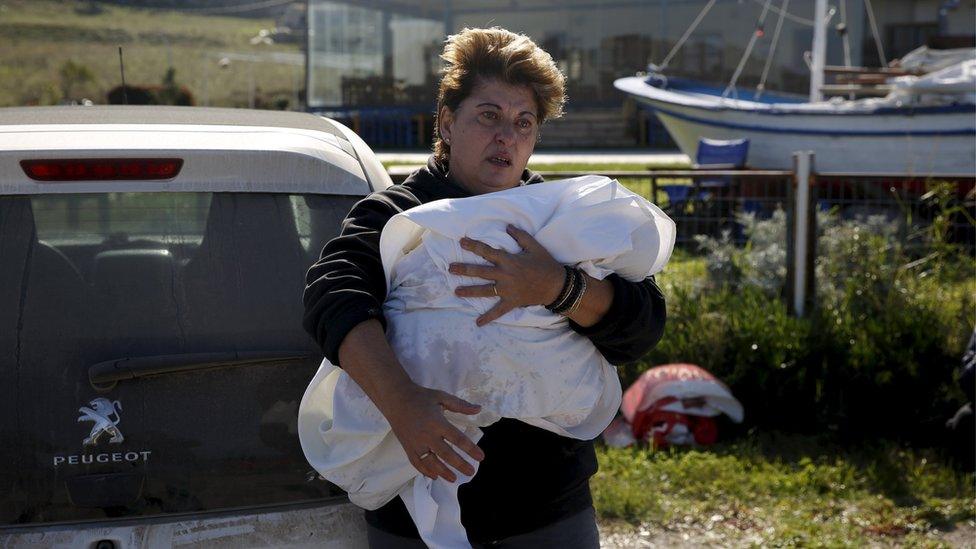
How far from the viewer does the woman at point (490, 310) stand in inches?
79.9

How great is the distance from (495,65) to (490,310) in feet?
1.99

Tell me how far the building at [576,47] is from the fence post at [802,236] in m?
20.1

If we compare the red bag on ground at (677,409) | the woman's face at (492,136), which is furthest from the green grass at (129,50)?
the woman's face at (492,136)

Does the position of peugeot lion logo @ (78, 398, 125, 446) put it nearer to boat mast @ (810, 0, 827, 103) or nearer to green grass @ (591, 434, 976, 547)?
green grass @ (591, 434, 976, 547)

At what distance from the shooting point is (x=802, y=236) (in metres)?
6.42

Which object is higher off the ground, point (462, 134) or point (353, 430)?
point (462, 134)

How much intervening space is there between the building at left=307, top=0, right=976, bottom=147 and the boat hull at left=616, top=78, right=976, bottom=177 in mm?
12469

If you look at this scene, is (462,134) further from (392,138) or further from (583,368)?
(392,138)

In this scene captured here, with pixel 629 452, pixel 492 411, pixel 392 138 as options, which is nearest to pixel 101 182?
pixel 492 411

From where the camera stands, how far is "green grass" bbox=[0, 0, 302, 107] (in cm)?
3297

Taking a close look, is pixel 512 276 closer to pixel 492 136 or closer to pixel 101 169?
pixel 492 136

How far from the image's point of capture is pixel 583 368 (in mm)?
2215

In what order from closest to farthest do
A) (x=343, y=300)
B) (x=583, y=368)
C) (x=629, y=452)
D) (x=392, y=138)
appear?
1. (x=343, y=300)
2. (x=583, y=368)
3. (x=629, y=452)
4. (x=392, y=138)

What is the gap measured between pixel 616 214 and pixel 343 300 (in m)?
0.56
